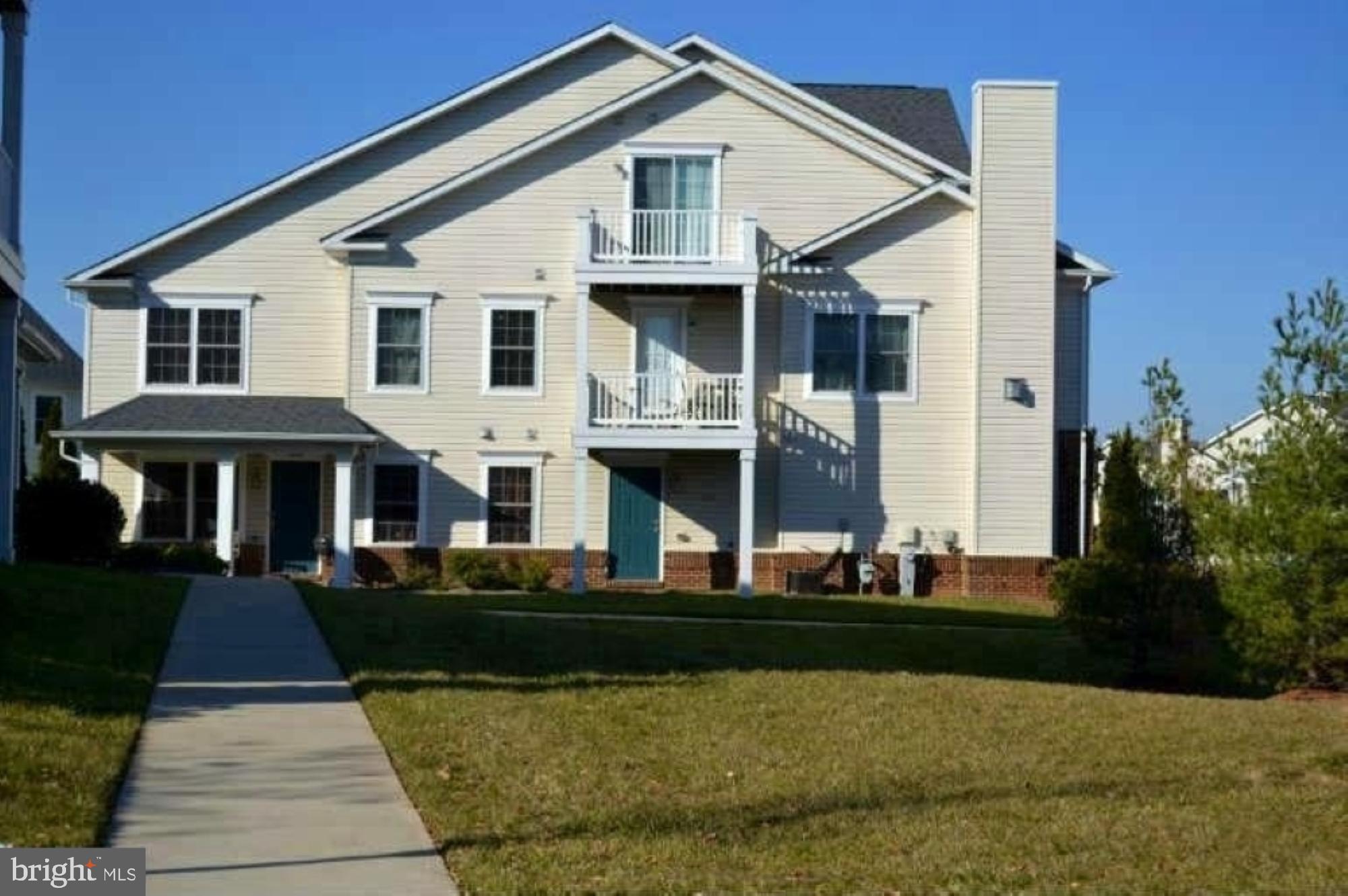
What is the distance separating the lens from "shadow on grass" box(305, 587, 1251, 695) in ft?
53.4

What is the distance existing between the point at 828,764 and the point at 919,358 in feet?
73.2

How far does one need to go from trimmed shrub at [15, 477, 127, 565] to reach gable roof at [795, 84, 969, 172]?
17.1m

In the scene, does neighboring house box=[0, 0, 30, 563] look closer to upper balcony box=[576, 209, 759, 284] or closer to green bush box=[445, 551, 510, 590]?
green bush box=[445, 551, 510, 590]

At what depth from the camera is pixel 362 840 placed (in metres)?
9.32

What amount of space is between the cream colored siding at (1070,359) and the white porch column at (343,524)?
12.9 meters

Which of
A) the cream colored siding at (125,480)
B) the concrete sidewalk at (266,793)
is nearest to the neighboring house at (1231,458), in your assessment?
the concrete sidewalk at (266,793)

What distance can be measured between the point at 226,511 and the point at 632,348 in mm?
7647

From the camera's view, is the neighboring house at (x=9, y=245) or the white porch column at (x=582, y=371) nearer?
the neighboring house at (x=9, y=245)

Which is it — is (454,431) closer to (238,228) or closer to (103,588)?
(238,228)

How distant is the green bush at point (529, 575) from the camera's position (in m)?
32.4

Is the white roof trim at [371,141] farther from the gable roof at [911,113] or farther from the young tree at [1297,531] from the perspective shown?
the young tree at [1297,531]

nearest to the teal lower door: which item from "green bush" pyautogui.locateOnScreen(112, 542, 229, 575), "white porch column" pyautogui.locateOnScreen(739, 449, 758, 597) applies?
"white porch column" pyautogui.locateOnScreen(739, 449, 758, 597)

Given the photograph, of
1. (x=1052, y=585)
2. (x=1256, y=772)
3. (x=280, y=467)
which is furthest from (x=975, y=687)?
(x=280, y=467)

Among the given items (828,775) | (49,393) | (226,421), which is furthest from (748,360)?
(49,393)
